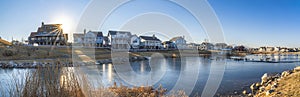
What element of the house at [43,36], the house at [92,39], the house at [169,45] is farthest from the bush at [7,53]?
the house at [169,45]

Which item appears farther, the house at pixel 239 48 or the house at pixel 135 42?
the house at pixel 239 48

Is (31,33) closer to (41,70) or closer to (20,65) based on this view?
(20,65)

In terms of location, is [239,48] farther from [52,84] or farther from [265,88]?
[52,84]

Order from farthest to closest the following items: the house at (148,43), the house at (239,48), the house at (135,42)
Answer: the house at (239,48), the house at (148,43), the house at (135,42)

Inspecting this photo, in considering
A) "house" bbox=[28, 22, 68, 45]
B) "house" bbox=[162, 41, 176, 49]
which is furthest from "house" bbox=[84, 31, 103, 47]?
"house" bbox=[162, 41, 176, 49]

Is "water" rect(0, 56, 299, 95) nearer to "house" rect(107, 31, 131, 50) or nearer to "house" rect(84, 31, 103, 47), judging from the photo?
"house" rect(107, 31, 131, 50)

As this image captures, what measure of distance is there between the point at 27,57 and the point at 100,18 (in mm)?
21793

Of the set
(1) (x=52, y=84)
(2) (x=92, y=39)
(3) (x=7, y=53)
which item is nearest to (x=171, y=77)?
(1) (x=52, y=84)

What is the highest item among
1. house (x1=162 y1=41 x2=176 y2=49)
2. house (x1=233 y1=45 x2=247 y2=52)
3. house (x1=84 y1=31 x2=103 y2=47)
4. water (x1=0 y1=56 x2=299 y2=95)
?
house (x1=84 y1=31 x2=103 y2=47)

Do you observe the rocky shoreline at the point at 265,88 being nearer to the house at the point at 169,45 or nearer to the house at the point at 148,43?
the house at the point at 148,43

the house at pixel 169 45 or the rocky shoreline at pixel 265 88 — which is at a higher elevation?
the house at pixel 169 45

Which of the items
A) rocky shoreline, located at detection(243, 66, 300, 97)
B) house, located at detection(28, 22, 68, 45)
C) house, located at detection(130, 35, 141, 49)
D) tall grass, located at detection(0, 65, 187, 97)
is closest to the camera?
tall grass, located at detection(0, 65, 187, 97)

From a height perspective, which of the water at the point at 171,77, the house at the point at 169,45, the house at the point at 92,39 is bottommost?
the water at the point at 171,77

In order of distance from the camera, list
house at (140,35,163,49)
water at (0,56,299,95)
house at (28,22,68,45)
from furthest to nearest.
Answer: house at (140,35,163,49)
house at (28,22,68,45)
water at (0,56,299,95)
